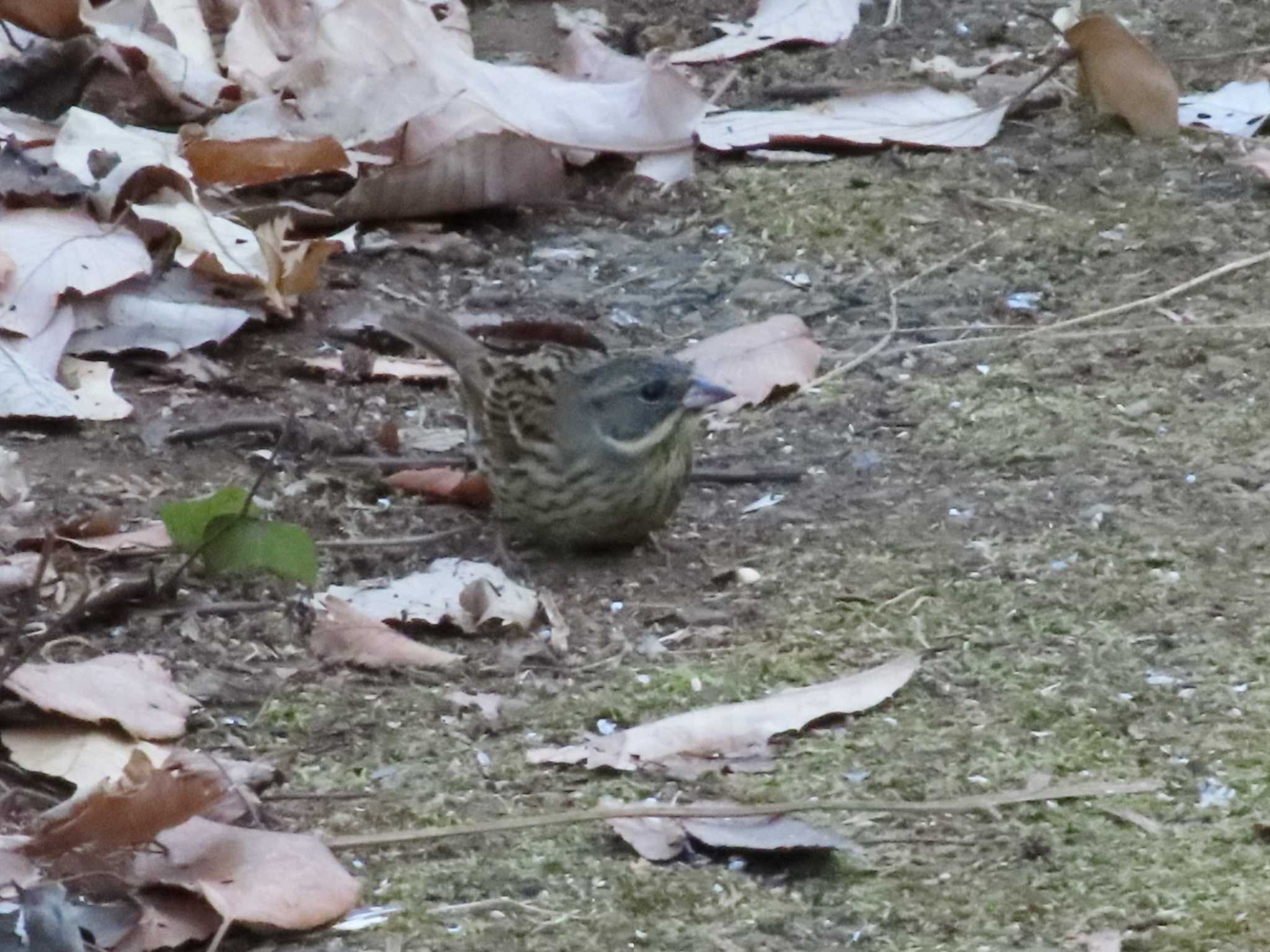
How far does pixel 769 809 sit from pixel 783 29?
4.77m

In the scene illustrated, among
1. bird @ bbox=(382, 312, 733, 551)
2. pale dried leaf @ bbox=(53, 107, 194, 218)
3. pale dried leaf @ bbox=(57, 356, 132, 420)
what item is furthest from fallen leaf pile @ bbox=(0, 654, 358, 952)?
pale dried leaf @ bbox=(53, 107, 194, 218)

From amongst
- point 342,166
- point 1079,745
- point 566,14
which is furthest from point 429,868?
point 566,14

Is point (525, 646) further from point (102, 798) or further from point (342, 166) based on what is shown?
point (342, 166)

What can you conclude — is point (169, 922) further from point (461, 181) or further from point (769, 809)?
point (461, 181)

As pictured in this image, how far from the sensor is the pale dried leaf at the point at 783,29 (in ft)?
25.0

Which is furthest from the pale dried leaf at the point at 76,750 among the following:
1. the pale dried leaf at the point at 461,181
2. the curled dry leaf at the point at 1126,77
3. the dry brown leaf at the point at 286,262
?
the curled dry leaf at the point at 1126,77

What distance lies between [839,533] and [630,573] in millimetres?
467

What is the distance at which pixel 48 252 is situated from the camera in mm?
5539

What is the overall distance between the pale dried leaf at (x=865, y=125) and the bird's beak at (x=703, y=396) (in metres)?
2.16

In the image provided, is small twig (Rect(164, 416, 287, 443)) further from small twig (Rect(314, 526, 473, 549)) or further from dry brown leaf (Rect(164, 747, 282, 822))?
dry brown leaf (Rect(164, 747, 282, 822))

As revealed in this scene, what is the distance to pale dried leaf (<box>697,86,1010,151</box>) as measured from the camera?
6.91 m

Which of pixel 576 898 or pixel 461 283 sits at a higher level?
pixel 576 898

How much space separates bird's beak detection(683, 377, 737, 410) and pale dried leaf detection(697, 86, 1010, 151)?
2.16 metres

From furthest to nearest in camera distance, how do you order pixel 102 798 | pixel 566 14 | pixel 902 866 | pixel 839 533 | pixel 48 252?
pixel 566 14 < pixel 48 252 < pixel 839 533 < pixel 902 866 < pixel 102 798
